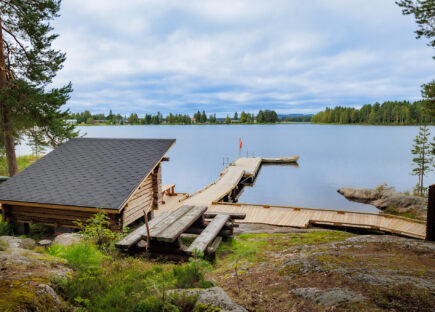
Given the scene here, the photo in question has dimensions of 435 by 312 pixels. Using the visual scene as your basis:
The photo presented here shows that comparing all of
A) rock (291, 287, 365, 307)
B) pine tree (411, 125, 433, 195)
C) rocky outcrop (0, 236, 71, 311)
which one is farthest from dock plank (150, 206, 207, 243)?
A: pine tree (411, 125, 433, 195)

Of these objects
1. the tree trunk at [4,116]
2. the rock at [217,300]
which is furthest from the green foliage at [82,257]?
the tree trunk at [4,116]

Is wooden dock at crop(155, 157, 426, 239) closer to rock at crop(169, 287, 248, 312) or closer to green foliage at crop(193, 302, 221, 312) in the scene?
rock at crop(169, 287, 248, 312)

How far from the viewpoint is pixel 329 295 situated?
144 inches

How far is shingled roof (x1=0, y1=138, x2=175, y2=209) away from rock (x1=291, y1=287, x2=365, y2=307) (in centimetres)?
758

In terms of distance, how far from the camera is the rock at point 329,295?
3477mm

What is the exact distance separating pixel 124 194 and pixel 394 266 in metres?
8.70

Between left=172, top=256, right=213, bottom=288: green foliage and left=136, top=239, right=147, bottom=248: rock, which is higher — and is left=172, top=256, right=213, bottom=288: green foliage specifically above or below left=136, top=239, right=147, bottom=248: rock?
above

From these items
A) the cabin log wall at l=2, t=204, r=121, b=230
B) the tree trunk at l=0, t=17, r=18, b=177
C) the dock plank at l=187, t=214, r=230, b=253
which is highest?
the tree trunk at l=0, t=17, r=18, b=177

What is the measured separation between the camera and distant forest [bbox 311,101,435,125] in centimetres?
12512

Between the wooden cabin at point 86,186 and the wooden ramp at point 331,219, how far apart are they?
615 centimetres

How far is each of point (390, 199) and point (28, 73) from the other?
30.3 meters

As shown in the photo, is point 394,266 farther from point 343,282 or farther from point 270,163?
point 270,163

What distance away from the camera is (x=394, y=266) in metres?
4.85

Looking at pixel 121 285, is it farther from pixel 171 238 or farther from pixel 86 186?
pixel 86 186
